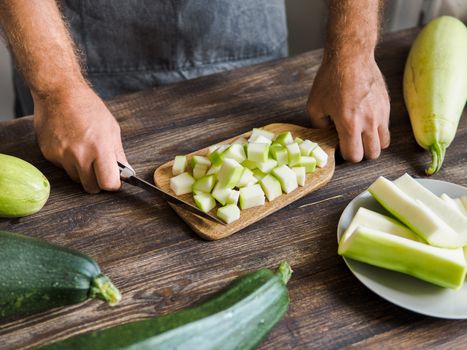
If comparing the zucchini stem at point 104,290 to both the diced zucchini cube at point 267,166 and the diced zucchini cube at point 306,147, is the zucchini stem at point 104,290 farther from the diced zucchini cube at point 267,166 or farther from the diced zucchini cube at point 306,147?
the diced zucchini cube at point 306,147

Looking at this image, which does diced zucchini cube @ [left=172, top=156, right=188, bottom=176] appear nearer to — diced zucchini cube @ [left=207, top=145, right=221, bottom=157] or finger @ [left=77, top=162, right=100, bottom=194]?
diced zucchini cube @ [left=207, top=145, right=221, bottom=157]

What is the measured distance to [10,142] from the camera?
1677 mm

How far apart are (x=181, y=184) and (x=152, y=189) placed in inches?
3.0

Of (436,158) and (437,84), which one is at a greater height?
(437,84)

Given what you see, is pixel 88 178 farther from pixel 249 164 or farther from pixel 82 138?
pixel 249 164

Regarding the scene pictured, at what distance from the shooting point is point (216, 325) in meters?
1.05

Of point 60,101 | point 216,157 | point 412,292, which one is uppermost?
point 60,101

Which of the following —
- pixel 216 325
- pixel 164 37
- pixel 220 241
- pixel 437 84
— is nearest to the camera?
pixel 216 325

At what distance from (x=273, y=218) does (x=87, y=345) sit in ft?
1.93

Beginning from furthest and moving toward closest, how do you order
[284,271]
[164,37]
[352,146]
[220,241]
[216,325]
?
[164,37] → [352,146] → [220,241] → [284,271] → [216,325]

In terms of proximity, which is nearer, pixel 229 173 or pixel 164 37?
pixel 229 173

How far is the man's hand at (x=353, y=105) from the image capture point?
63.6 inches

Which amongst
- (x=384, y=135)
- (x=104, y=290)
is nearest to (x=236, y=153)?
(x=384, y=135)

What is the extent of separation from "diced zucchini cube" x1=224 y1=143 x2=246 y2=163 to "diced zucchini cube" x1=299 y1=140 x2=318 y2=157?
16 centimetres
